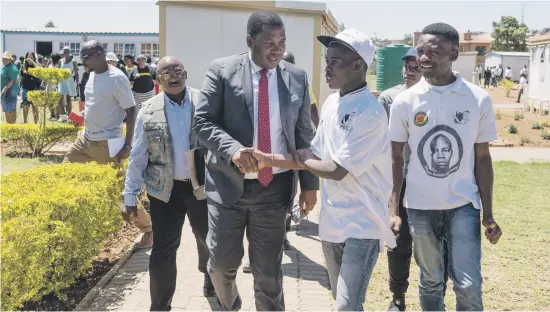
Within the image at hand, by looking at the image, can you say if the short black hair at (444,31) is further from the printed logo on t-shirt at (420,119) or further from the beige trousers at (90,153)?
the beige trousers at (90,153)

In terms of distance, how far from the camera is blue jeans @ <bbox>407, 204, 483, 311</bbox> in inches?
136

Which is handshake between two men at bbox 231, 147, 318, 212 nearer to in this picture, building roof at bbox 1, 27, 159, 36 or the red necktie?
the red necktie

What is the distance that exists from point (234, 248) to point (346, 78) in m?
1.28

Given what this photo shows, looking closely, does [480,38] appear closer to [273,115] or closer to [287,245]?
[287,245]

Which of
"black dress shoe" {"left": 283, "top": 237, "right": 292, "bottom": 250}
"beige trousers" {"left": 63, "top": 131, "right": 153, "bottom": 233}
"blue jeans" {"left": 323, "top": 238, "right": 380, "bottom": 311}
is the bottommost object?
"black dress shoe" {"left": 283, "top": 237, "right": 292, "bottom": 250}

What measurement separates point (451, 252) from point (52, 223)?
2772 mm

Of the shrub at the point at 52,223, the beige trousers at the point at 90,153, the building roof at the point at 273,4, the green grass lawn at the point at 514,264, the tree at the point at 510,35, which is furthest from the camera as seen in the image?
the tree at the point at 510,35

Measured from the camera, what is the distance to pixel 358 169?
326 cm

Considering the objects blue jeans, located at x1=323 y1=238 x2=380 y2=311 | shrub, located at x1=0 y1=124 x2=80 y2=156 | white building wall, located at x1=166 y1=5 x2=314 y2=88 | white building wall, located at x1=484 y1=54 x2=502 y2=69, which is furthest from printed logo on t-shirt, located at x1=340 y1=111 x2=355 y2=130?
white building wall, located at x1=484 y1=54 x2=502 y2=69

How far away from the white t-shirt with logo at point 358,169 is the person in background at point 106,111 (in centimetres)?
297

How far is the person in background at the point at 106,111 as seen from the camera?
596 cm

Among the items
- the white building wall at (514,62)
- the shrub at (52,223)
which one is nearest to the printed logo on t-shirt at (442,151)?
the shrub at (52,223)

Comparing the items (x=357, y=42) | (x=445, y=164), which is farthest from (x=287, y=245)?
(x=357, y=42)

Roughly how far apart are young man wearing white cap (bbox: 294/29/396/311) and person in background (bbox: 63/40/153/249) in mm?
2972
